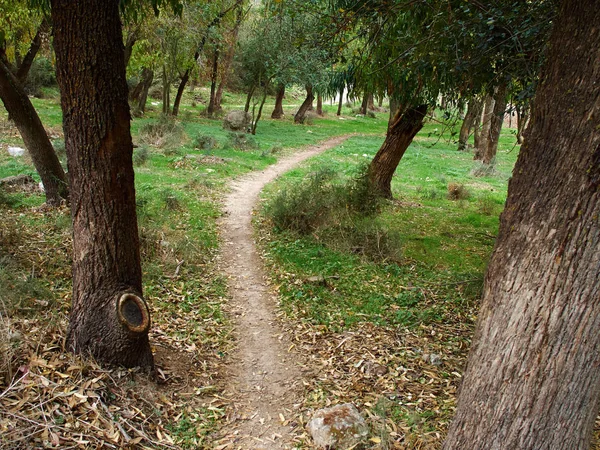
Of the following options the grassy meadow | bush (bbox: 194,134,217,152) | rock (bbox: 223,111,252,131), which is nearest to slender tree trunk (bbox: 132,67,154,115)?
rock (bbox: 223,111,252,131)

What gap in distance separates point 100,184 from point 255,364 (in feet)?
8.13

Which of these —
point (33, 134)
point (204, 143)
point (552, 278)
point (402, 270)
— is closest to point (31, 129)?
point (33, 134)

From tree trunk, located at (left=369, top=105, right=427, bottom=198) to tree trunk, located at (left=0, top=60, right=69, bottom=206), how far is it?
6.03 metres

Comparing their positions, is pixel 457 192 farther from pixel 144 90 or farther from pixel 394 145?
pixel 144 90

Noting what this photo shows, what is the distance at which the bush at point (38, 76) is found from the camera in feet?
81.4

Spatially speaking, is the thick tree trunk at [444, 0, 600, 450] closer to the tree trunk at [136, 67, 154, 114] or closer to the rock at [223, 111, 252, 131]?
the rock at [223, 111, 252, 131]

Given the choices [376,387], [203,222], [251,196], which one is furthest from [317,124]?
[376,387]

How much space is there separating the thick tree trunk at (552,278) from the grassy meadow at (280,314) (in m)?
1.05

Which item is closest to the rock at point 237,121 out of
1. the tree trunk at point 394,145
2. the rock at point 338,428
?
the tree trunk at point 394,145

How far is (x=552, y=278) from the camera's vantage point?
8.52 ft

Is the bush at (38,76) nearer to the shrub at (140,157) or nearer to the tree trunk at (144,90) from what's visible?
the tree trunk at (144,90)

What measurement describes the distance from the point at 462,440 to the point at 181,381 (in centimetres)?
255

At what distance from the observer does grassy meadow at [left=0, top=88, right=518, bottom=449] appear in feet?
11.8

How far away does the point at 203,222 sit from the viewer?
355 inches
